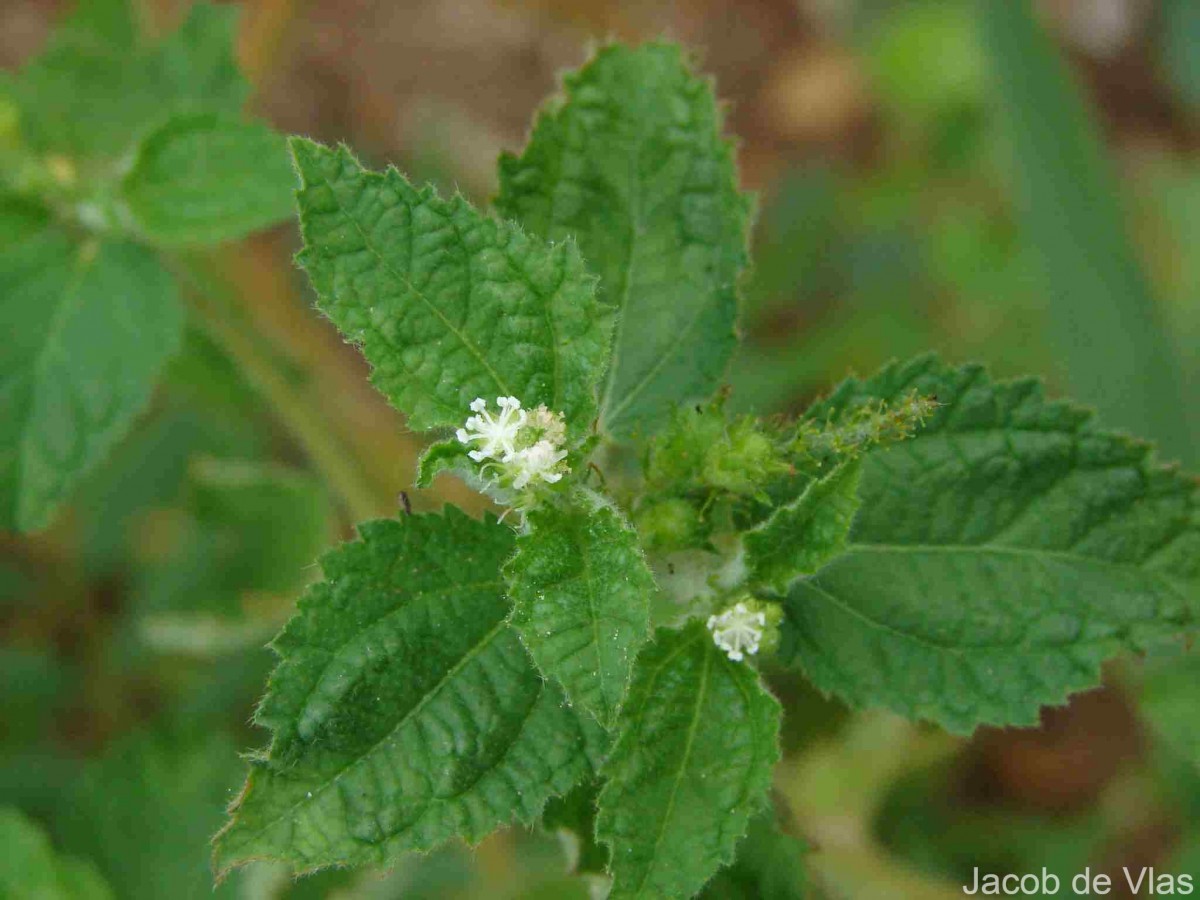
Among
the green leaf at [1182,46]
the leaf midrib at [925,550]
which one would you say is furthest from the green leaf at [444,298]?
the green leaf at [1182,46]

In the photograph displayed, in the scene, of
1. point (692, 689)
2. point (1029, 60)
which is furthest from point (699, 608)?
point (1029, 60)

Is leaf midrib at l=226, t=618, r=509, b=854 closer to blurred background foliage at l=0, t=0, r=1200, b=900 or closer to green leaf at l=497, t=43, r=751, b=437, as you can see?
green leaf at l=497, t=43, r=751, b=437

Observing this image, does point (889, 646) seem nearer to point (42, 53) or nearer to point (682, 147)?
point (682, 147)

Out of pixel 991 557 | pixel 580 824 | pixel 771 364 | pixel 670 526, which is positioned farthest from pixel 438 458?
pixel 771 364

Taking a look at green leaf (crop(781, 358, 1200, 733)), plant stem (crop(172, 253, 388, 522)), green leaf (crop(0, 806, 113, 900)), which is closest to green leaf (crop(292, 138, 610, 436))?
green leaf (crop(781, 358, 1200, 733))

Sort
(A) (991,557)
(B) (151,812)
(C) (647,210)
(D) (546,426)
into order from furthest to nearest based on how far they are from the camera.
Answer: (B) (151,812) → (C) (647,210) → (A) (991,557) → (D) (546,426)

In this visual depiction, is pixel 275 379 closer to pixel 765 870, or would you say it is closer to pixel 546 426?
pixel 546 426
